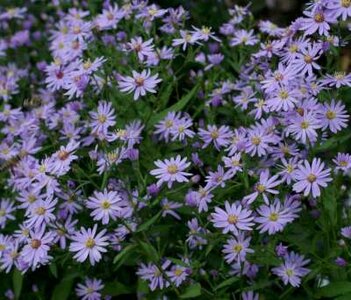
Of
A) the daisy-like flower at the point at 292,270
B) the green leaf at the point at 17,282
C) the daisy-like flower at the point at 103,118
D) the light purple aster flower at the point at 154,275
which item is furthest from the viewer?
the green leaf at the point at 17,282

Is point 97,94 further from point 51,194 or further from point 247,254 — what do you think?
point 247,254

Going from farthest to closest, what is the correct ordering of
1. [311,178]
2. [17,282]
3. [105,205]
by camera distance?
[17,282] < [105,205] < [311,178]

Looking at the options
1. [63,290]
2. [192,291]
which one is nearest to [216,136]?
[192,291]

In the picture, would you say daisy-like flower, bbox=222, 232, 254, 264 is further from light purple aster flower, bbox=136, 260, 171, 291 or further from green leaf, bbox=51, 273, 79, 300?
green leaf, bbox=51, 273, 79, 300

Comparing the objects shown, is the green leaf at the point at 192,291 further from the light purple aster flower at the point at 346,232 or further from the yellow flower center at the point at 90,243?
the light purple aster flower at the point at 346,232

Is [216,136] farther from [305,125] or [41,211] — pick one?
[41,211]

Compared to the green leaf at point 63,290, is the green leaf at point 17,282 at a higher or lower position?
higher

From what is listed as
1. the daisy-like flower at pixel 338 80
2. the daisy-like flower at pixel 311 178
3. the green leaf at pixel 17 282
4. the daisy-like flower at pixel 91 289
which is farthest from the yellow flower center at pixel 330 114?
the green leaf at pixel 17 282
